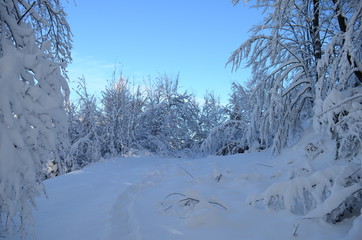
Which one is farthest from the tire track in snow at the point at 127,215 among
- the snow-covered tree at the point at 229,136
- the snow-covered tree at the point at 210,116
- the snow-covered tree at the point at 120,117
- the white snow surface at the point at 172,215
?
the snow-covered tree at the point at 210,116

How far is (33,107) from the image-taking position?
2.28 metres

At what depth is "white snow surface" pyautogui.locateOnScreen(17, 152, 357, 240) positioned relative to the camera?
2820 millimetres

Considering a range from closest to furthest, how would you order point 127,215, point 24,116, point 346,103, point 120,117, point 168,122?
point 24,116
point 346,103
point 127,215
point 120,117
point 168,122

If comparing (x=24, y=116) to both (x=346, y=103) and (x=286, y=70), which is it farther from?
(x=286, y=70)

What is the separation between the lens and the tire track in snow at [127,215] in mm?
3088

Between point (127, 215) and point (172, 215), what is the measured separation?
687mm

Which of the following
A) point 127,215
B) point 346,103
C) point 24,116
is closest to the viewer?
point 24,116

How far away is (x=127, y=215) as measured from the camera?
3.84 m

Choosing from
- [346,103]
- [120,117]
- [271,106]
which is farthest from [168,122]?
[346,103]

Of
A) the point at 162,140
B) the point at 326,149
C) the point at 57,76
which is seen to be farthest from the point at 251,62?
the point at 162,140

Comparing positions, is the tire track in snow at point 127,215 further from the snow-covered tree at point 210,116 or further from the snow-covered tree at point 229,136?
the snow-covered tree at point 210,116

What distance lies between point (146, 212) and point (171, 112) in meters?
14.0

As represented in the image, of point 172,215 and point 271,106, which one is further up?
point 271,106

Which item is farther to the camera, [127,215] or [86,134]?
[86,134]
